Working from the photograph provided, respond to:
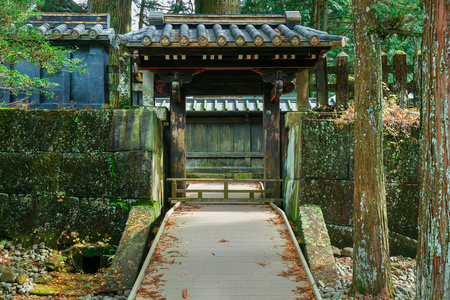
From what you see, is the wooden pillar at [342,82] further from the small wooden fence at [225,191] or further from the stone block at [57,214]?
the stone block at [57,214]

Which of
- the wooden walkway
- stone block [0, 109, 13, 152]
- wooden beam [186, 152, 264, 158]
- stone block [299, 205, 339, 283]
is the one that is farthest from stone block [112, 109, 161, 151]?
wooden beam [186, 152, 264, 158]

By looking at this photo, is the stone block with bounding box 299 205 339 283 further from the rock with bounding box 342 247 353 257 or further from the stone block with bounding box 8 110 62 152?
the stone block with bounding box 8 110 62 152

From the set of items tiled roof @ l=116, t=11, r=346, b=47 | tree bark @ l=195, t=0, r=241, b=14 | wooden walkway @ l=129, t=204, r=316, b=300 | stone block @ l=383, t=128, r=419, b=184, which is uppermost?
tree bark @ l=195, t=0, r=241, b=14

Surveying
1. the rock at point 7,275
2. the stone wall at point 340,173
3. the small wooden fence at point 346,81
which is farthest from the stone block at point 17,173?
the small wooden fence at point 346,81

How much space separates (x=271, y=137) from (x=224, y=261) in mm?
4108

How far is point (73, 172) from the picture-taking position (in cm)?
743

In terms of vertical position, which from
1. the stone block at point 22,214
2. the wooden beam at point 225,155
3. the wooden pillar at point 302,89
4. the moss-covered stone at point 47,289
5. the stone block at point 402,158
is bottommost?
the moss-covered stone at point 47,289

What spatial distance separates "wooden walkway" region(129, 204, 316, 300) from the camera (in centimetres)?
503

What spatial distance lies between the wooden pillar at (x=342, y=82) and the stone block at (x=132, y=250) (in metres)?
4.68

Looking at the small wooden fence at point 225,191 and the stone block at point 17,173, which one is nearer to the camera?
the stone block at point 17,173

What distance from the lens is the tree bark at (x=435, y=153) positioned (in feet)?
10.0

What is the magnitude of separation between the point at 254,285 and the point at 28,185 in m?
5.13

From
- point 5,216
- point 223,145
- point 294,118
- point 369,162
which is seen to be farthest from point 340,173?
→ point 223,145

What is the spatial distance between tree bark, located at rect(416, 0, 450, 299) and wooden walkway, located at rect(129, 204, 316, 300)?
2.06 m
